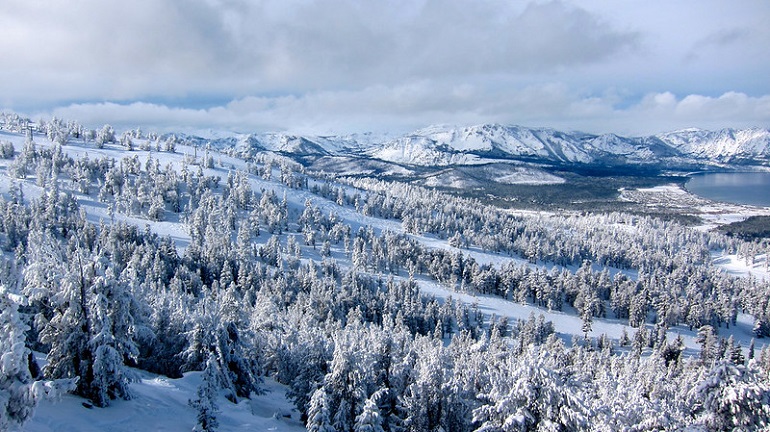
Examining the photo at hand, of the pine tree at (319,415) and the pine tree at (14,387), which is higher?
the pine tree at (14,387)

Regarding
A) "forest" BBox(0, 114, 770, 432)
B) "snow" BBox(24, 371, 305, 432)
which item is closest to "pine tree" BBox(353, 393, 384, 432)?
"forest" BBox(0, 114, 770, 432)

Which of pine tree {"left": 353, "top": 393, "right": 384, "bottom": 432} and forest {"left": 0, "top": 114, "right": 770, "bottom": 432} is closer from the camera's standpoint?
forest {"left": 0, "top": 114, "right": 770, "bottom": 432}

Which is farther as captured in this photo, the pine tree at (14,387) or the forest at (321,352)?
the forest at (321,352)

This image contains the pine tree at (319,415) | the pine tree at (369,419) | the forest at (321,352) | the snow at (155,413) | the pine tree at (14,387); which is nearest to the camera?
the pine tree at (14,387)

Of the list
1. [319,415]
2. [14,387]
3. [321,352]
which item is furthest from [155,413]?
[14,387]

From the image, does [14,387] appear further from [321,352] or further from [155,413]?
[321,352]

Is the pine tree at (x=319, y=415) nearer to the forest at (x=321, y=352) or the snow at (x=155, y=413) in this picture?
the forest at (x=321, y=352)

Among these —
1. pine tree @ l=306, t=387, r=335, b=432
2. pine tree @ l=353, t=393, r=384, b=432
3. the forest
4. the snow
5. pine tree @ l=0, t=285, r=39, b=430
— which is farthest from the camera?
pine tree @ l=306, t=387, r=335, b=432

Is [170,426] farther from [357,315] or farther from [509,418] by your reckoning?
[357,315]

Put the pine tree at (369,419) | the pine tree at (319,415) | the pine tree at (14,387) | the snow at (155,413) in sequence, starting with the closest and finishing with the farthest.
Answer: the pine tree at (14,387), the snow at (155,413), the pine tree at (369,419), the pine tree at (319,415)

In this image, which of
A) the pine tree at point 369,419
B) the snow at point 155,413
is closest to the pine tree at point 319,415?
the pine tree at point 369,419

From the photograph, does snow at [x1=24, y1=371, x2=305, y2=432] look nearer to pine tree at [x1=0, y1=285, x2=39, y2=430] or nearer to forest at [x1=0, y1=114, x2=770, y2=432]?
forest at [x1=0, y1=114, x2=770, y2=432]

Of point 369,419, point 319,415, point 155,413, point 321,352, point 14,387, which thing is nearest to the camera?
point 14,387

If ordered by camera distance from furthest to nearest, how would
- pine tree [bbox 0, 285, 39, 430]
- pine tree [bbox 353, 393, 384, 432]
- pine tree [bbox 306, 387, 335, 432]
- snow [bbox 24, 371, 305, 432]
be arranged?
pine tree [bbox 306, 387, 335, 432] < pine tree [bbox 353, 393, 384, 432] < snow [bbox 24, 371, 305, 432] < pine tree [bbox 0, 285, 39, 430]
